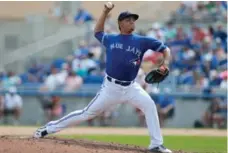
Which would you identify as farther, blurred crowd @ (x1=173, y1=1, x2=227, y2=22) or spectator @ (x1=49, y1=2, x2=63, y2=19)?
spectator @ (x1=49, y1=2, x2=63, y2=19)

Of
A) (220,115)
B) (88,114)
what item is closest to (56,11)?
(220,115)

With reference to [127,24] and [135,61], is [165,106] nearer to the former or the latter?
[135,61]

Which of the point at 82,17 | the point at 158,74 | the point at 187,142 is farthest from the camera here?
the point at 82,17

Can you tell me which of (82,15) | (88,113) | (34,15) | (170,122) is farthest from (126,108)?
(88,113)

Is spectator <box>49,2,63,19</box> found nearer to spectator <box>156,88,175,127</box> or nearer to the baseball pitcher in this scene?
spectator <box>156,88,175,127</box>

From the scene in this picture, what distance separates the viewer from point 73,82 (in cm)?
2002

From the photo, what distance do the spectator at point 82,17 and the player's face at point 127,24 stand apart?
1489 centimetres

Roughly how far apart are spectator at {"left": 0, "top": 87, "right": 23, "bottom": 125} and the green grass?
17.8 feet

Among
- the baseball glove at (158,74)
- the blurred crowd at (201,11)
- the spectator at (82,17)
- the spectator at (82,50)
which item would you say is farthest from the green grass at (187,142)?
the spectator at (82,17)

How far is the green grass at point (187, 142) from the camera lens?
40.0ft

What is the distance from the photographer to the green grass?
40.0 ft

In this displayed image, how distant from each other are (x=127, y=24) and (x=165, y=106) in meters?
10.4

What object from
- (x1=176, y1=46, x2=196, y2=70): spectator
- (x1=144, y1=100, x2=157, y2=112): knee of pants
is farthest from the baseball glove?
(x1=176, y1=46, x2=196, y2=70): spectator

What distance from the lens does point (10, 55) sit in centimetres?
2448
